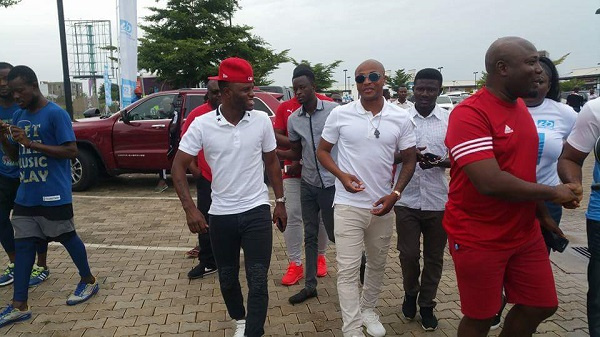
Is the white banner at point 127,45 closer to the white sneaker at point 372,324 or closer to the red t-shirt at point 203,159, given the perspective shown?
the red t-shirt at point 203,159

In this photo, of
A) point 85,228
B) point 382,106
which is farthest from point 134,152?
point 382,106

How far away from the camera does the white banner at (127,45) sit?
40.8 feet

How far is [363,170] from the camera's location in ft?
10.5

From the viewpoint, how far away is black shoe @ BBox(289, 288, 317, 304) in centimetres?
398

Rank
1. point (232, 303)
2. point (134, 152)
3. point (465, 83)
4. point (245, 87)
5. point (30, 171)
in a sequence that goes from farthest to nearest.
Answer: point (465, 83) → point (134, 152) → point (30, 171) → point (232, 303) → point (245, 87)

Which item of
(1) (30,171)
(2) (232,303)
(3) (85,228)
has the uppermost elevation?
(1) (30,171)

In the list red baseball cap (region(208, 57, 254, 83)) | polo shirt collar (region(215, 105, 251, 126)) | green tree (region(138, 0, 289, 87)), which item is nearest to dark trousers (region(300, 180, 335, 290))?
polo shirt collar (region(215, 105, 251, 126))

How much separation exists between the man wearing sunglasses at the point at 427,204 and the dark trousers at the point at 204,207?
1.95 metres

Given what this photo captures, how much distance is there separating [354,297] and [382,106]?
4.40 ft

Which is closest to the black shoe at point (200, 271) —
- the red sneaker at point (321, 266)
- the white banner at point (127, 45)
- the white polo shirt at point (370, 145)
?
the red sneaker at point (321, 266)

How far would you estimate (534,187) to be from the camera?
2.13 meters

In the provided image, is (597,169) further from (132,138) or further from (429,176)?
(132,138)

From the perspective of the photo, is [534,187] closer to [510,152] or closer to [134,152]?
[510,152]

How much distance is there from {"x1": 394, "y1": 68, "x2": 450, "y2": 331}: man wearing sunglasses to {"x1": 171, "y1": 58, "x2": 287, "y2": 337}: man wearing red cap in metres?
1.12
